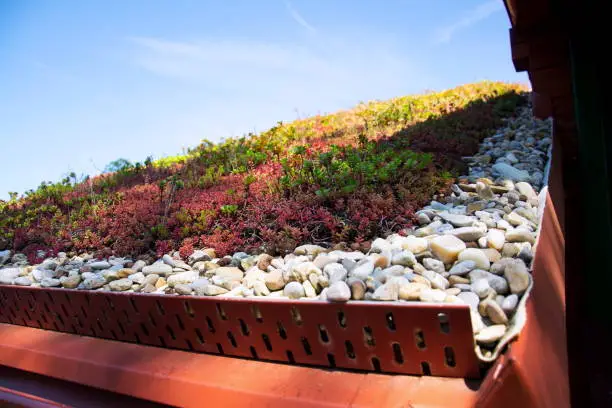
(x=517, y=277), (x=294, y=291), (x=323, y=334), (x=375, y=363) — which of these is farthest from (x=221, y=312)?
(x=517, y=277)

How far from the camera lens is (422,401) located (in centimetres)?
156

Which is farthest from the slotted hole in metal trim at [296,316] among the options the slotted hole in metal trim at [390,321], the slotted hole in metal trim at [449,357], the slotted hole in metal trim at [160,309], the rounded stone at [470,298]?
the slotted hole in metal trim at [160,309]

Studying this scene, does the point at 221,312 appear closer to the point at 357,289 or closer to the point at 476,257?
the point at 357,289

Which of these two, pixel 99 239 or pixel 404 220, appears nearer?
pixel 404 220

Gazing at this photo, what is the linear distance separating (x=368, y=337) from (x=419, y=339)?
21 cm

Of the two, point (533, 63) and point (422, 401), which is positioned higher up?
point (533, 63)

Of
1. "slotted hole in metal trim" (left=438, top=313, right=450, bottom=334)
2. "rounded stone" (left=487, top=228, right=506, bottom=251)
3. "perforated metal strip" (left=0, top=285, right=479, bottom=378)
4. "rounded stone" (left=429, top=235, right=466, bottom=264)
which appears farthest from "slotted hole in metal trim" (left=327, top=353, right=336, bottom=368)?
"rounded stone" (left=487, top=228, right=506, bottom=251)

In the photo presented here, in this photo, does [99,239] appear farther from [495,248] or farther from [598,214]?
[598,214]

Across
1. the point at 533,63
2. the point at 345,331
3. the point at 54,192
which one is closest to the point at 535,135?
the point at 533,63

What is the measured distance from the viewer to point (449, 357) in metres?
1.68

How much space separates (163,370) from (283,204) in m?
1.70

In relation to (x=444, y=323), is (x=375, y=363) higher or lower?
lower

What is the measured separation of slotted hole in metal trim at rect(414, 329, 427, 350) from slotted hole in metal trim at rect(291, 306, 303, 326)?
0.48 metres

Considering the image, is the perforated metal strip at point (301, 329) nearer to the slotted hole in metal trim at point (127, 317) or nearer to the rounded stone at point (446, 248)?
the slotted hole in metal trim at point (127, 317)
